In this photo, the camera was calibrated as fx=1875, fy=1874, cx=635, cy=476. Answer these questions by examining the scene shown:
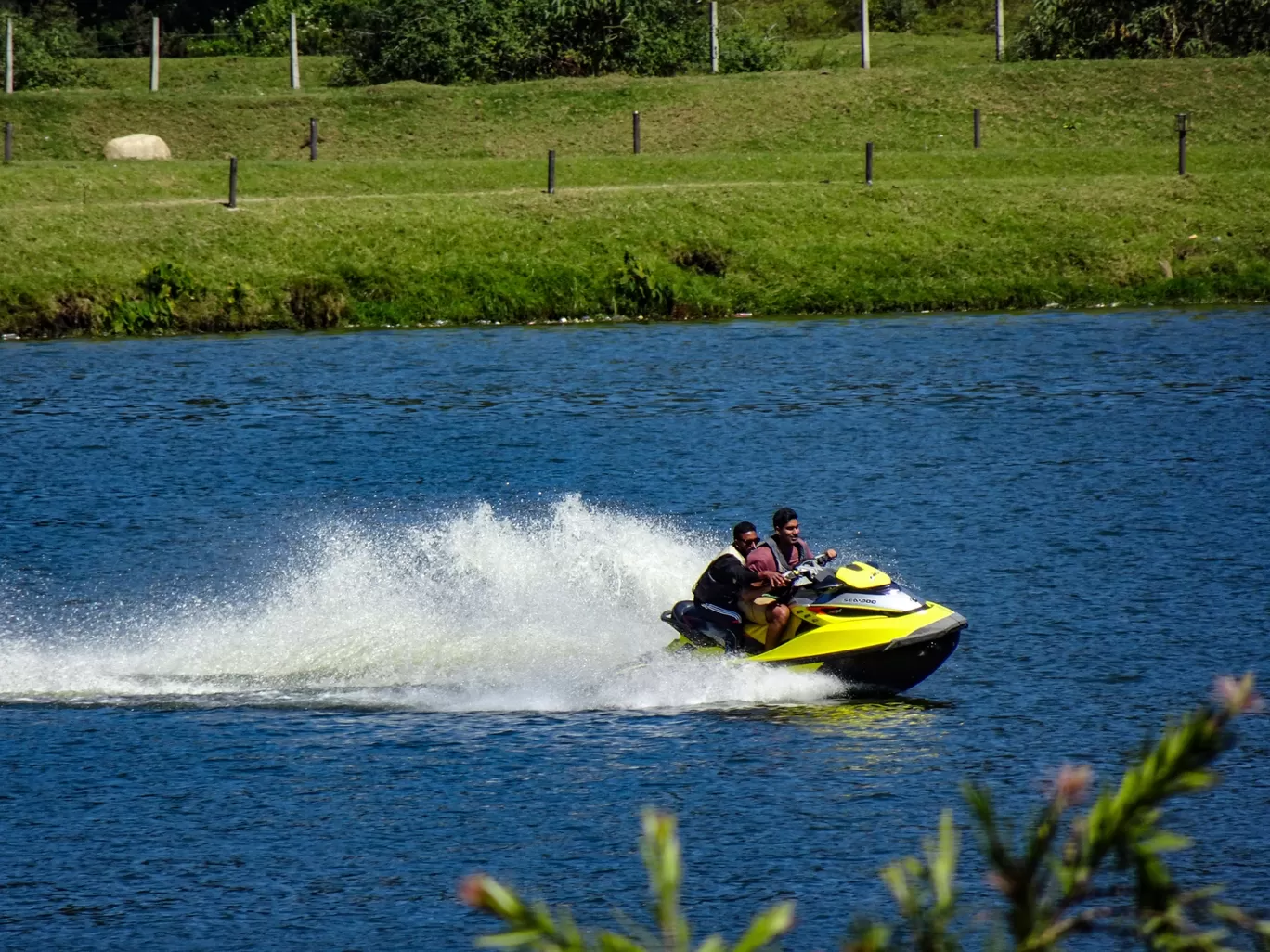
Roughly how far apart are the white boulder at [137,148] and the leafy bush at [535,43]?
13.2m

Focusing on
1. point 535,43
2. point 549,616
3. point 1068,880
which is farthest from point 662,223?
point 1068,880

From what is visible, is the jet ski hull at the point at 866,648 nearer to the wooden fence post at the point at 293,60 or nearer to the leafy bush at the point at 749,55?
the leafy bush at the point at 749,55

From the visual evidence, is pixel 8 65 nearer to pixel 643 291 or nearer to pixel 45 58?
pixel 45 58

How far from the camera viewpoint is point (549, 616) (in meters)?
20.9

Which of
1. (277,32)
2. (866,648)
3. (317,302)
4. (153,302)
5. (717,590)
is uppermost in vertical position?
(277,32)

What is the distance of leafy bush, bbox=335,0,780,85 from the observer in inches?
2596

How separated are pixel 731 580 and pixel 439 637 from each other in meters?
4.21

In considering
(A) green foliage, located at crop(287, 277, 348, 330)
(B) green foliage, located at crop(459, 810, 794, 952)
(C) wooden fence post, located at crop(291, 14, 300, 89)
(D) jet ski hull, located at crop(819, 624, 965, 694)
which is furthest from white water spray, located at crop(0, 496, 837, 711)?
(C) wooden fence post, located at crop(291, 14, 300, 89)

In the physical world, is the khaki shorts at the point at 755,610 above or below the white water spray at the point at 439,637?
above

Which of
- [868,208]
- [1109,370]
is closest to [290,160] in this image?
[868,208]

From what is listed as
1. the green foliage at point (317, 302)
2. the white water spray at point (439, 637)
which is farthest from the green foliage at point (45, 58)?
the white water spray at point (439, 637)

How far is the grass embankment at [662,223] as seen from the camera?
4469 centimetres

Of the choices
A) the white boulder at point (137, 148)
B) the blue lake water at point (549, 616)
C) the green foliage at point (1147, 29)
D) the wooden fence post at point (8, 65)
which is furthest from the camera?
the green foliage at point (1147, 29)

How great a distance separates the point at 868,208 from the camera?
159 feet
